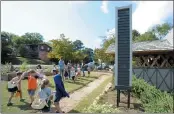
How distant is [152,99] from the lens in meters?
12.3

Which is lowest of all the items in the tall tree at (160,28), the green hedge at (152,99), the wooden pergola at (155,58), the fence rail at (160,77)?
the green hedge at (152,99)

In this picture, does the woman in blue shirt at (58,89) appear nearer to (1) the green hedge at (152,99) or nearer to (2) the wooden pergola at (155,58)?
(1) the green hedge at (152,99)

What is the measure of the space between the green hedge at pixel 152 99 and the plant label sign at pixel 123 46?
4.19 ft

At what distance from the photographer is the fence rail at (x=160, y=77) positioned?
16.8m

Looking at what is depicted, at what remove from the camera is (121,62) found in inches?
411

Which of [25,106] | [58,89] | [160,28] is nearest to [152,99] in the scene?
[58,89]

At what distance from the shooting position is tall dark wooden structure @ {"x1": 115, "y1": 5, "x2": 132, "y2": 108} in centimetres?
1029

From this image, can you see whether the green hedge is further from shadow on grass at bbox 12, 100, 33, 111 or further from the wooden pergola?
shadow on grass at bbox 12, 100, 33, 111

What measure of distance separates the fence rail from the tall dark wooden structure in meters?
7.22

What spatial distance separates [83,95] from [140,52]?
6.83 meters

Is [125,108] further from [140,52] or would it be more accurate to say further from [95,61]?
[95,61]

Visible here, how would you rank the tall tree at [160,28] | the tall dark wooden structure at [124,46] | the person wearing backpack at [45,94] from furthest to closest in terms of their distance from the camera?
the tall tree at [160,28]
the tall dark wooden structure at [124,46]
the person wearing backpack at [45,94]

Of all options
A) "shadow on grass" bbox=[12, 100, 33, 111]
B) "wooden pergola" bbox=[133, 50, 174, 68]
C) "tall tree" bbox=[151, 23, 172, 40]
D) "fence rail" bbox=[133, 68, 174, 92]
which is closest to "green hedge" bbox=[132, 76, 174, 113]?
"fence rail" bbox=[133, 68, 174, 92]

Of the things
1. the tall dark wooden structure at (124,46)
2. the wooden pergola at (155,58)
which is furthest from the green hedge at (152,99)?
the wooden pergola at (155,58)
